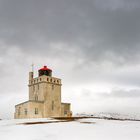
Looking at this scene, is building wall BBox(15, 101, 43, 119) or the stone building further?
the stone building

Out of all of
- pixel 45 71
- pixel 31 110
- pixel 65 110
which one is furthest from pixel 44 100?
pixel 45 71

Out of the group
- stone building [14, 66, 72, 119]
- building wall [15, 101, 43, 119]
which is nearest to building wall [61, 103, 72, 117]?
stone building [14, 66, 72, 119]

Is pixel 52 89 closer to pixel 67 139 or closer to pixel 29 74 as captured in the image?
pixel 29 74

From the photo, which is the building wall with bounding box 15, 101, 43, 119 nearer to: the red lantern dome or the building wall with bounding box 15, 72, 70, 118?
the building wall with bounding box 15, 72, 70, 118

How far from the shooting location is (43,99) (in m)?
55.7

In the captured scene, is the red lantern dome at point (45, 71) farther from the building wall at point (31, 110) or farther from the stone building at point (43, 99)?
the building wall at point (31, 110)

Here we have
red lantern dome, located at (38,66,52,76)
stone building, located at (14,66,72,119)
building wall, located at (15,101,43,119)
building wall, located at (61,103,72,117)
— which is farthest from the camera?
building wall, located at (61,103,72,117)

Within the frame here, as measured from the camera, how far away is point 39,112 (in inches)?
2170

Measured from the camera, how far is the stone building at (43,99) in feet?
180

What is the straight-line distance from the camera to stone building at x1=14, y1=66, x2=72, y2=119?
54781 millimetres

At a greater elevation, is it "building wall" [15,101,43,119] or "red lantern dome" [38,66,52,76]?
"red lantern dome" [38,66,52,76]

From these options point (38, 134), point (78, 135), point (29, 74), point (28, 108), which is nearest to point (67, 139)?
point (78, 135)

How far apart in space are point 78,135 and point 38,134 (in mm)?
3077

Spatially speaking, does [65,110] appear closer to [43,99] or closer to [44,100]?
[44,100]
